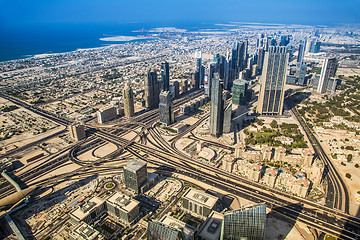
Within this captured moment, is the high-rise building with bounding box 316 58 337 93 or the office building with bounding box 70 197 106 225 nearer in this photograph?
the office building with bounding box 70 197 106 225

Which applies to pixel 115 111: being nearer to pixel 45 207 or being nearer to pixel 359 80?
pixel 45 207

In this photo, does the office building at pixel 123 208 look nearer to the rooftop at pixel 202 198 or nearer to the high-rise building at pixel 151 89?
the rooftop at pixel 202 198

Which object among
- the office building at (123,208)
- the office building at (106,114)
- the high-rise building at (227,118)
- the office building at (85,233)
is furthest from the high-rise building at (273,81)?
the office building at (85,233)

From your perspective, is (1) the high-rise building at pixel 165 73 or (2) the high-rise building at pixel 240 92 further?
(1) the high-rise building at pixel 165 73

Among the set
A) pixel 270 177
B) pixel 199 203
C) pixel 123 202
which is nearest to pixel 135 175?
pixel 123 202

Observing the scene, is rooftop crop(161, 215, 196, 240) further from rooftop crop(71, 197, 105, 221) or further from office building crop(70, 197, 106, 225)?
rooftop crop(71, 197, 105, 221)

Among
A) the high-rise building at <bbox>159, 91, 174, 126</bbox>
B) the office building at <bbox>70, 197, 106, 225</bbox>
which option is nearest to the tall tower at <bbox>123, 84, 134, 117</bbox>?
the high-rise building at <bbox>159, 91, 174, 126</bbox>
